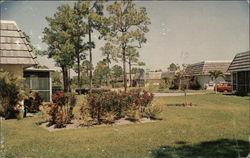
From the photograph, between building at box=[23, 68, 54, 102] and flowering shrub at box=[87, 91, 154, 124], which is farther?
building at box=[23, 68, 54, 102]

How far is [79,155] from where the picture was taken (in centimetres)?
514

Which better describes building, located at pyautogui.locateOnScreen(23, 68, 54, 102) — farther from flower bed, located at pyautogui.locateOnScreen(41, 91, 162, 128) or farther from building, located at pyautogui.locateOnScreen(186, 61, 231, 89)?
building, located at pyautogui.locateOnScreen(186, 61, 231, 89)

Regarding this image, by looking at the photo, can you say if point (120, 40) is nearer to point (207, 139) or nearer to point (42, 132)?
point (207, 139)

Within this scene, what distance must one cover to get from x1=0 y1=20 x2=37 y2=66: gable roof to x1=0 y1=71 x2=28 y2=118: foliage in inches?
46.5

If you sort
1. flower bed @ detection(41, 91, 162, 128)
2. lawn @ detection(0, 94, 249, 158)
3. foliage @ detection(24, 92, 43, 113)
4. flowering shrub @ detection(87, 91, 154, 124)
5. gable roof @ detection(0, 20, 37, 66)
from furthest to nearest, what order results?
foliage @ detection(24, 92, 43, 113) < gable roof @ detection(0, 20, 37, 66) < flowering shrub @ detection(87, 91, 154, 124) < flower bed @ detection(41, 91, 162, 128) < lawn @ detection(0, 94, 249, 158)

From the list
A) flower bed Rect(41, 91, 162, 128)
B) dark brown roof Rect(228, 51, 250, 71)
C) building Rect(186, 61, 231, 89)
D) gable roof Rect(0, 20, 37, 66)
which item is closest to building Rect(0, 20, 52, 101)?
gable roof Rect(0, 20, 37, 66)

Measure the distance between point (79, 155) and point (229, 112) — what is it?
8.18 meters

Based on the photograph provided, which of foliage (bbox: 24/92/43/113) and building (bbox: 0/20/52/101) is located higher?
building (bbox: 0/20/52/101)

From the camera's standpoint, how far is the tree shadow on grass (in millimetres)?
5047

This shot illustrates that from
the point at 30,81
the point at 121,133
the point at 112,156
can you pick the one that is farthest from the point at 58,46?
the point at 112,156

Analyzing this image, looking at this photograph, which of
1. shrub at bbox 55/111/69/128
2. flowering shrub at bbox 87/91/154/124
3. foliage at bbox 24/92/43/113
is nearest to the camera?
shrub at bbox 55/111/69/128

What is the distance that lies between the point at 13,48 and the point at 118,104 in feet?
15.0

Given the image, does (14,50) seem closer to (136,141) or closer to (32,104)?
(32,104)

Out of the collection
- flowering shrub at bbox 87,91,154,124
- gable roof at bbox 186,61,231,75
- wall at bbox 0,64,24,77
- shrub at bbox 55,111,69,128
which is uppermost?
gable roof at bbox 186,61,231,75
